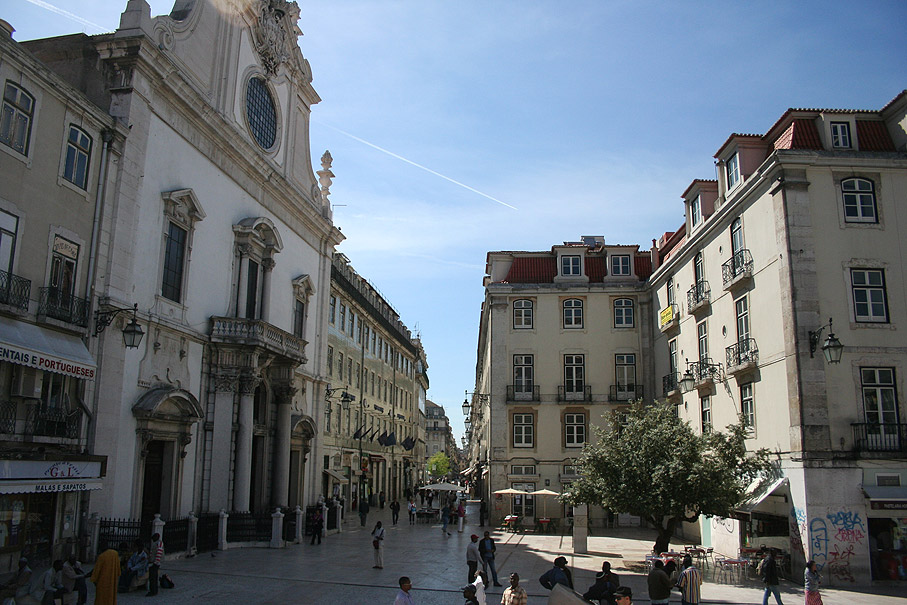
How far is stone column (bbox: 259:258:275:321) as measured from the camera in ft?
94.7

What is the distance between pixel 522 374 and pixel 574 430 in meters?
4.07

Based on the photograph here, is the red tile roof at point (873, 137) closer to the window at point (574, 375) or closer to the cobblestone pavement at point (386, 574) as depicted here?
the cobblestone pavement at point (386, 574)

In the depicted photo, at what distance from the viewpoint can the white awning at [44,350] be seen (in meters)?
14.9

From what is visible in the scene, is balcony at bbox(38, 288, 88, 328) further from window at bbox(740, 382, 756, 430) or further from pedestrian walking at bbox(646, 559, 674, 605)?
window at bbox(740, 382, 756, 430)

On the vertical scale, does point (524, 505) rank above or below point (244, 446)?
below

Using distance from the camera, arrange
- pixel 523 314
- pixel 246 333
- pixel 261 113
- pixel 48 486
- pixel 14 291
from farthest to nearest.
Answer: pixel 523 314 → pixel 261 113 → pixel 246 333 → pixel 14 291 → pixel 48 486

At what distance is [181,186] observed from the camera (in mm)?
23562

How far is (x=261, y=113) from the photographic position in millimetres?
30391

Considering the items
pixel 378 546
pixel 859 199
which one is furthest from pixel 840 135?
pixel 378 546

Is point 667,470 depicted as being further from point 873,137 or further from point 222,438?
point 222,438

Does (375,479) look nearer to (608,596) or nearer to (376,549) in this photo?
(376,549)

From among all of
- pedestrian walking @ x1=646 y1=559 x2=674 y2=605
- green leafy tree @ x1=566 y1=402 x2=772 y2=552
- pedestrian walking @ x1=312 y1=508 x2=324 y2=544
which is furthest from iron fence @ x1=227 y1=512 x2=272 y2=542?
pedestrian walking @ x1=646 y1=559 x2=674 y2=605

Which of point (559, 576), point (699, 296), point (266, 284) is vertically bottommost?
point (559, 576)

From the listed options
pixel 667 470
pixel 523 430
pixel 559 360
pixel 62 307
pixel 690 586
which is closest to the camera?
pixel 690 586
